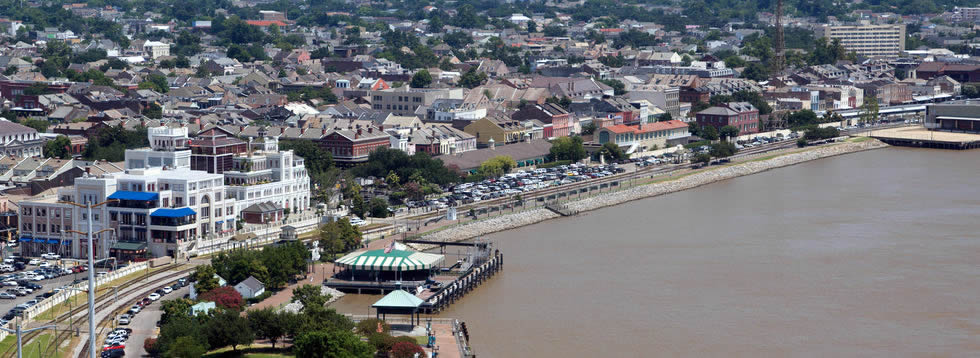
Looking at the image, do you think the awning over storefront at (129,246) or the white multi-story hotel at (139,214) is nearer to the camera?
the awning over storefront at (129,246)

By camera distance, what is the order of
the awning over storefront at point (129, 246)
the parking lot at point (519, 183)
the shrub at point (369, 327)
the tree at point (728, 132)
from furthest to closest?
the tree at point (728, 132) < the parking lot at point (519, 183) < the awning over storefront at point (129, 246) < the shrub at point (369, 327)

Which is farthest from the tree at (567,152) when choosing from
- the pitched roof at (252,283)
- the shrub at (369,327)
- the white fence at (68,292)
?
the shrub at (369,327)

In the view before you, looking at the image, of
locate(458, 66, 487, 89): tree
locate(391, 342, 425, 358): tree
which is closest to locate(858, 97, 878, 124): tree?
locate(458, 66, 487, 89): tree

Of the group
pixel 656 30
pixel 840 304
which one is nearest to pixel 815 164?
pixel 840 304

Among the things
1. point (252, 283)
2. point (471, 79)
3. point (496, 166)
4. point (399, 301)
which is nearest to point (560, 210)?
point (496, 166)

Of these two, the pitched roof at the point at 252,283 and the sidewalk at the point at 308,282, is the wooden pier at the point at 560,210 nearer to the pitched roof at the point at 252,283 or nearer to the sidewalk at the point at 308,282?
the sidewalk at the point at 308,282

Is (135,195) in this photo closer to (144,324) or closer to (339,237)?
(339,237)

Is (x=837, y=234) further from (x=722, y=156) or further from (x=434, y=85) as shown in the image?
(x=434, y=85)
